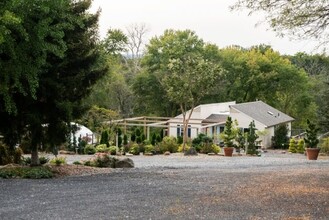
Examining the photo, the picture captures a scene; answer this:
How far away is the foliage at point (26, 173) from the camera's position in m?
14.0

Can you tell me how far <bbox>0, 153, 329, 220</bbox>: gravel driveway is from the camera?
8.26 metres

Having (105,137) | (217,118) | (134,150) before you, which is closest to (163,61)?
(217,118)

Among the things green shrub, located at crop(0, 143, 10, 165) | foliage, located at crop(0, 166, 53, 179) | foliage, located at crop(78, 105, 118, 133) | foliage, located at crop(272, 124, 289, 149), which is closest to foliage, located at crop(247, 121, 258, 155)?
foliage, located at crop(78, 105, 118, 133)

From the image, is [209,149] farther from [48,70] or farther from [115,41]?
[115,41]

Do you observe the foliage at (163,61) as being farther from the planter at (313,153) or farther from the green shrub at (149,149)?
the planter at (313,153)

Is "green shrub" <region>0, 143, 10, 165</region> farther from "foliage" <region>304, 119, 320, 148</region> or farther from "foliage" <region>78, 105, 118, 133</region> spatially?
"foliage" <region>78, 105, 118, 133</region>

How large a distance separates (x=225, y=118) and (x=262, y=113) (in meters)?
4.18

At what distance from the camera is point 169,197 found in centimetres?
997

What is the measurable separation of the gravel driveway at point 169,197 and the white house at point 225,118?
90.4 feet

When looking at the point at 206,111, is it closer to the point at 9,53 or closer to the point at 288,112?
the point at 288,112

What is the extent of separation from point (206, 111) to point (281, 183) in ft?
112

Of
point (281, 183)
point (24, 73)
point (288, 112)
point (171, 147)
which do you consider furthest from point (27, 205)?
point (288, 112)

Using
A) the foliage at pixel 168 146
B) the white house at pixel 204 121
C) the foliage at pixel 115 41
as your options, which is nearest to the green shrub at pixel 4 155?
the foliage at pixel 168 146

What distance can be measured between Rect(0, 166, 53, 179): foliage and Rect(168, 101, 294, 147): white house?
26.6m
